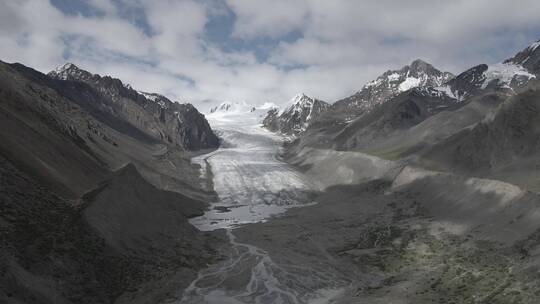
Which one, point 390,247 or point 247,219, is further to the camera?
point 247,219

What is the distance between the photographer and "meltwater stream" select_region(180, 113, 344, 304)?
48.2 meters

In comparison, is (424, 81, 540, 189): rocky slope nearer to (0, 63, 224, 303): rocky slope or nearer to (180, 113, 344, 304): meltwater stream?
(180, 113, 344, 304): meltwater stream

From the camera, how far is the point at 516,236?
1996 inches

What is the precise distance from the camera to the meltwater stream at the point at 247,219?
158 ft

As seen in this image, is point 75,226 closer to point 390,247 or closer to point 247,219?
point 390,247

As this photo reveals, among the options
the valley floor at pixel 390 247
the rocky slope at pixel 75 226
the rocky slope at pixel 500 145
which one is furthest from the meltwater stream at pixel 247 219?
the rocky slope at pixel 500 145

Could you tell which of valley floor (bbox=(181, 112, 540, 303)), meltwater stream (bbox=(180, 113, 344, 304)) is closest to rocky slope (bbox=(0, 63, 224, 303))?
meltwater stream (bbox=(180, 113, 344, 304))

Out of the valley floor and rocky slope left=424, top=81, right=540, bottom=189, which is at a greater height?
rocky slope left=424, top=81, right=540, bottom=189

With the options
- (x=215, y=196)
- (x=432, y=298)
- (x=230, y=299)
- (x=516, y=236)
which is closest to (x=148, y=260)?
(x=230, y=299)

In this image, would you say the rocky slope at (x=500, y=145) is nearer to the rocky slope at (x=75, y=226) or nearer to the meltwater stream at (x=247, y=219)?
the meltwater stream at (x=247, y=219)

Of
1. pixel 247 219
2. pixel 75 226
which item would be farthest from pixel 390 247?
pixel 75 226

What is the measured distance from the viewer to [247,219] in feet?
293

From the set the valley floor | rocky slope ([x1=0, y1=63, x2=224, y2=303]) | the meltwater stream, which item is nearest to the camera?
rocky slope ([x1=0, y1=63, x2=224, y2=303])

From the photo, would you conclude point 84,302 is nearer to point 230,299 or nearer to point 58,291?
point 58,291
